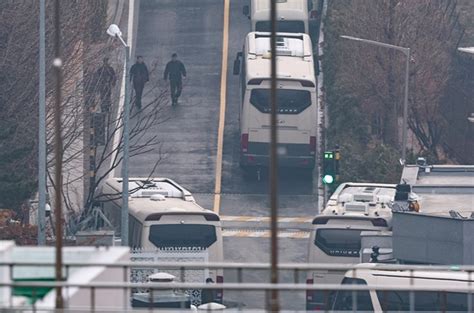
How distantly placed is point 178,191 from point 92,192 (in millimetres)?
2822

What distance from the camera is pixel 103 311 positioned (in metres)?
13.1

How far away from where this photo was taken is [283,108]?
4384cm

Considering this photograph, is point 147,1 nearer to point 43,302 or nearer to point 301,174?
point 301,174

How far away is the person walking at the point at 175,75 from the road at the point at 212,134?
54 centimetres

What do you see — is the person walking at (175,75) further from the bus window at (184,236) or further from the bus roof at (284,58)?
the bus window at (184,236)

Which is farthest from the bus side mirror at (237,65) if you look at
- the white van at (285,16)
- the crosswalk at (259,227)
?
the crosswalk at (259,227)

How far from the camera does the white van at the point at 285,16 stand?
184 ft

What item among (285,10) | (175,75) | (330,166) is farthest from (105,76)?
(285,10)

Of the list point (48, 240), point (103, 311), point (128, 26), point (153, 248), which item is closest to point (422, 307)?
point (103, 311)

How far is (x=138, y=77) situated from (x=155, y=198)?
17.7 metres

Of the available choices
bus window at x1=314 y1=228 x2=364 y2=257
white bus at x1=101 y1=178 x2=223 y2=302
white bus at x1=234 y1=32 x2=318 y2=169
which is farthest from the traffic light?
bus window at x1=314 y1=228 x2=364 y2=257

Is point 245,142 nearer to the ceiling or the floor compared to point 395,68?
nearer to the floor

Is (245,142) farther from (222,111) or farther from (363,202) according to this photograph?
(363,202)

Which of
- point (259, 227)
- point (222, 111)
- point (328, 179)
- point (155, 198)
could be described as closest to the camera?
point (155, 198)
